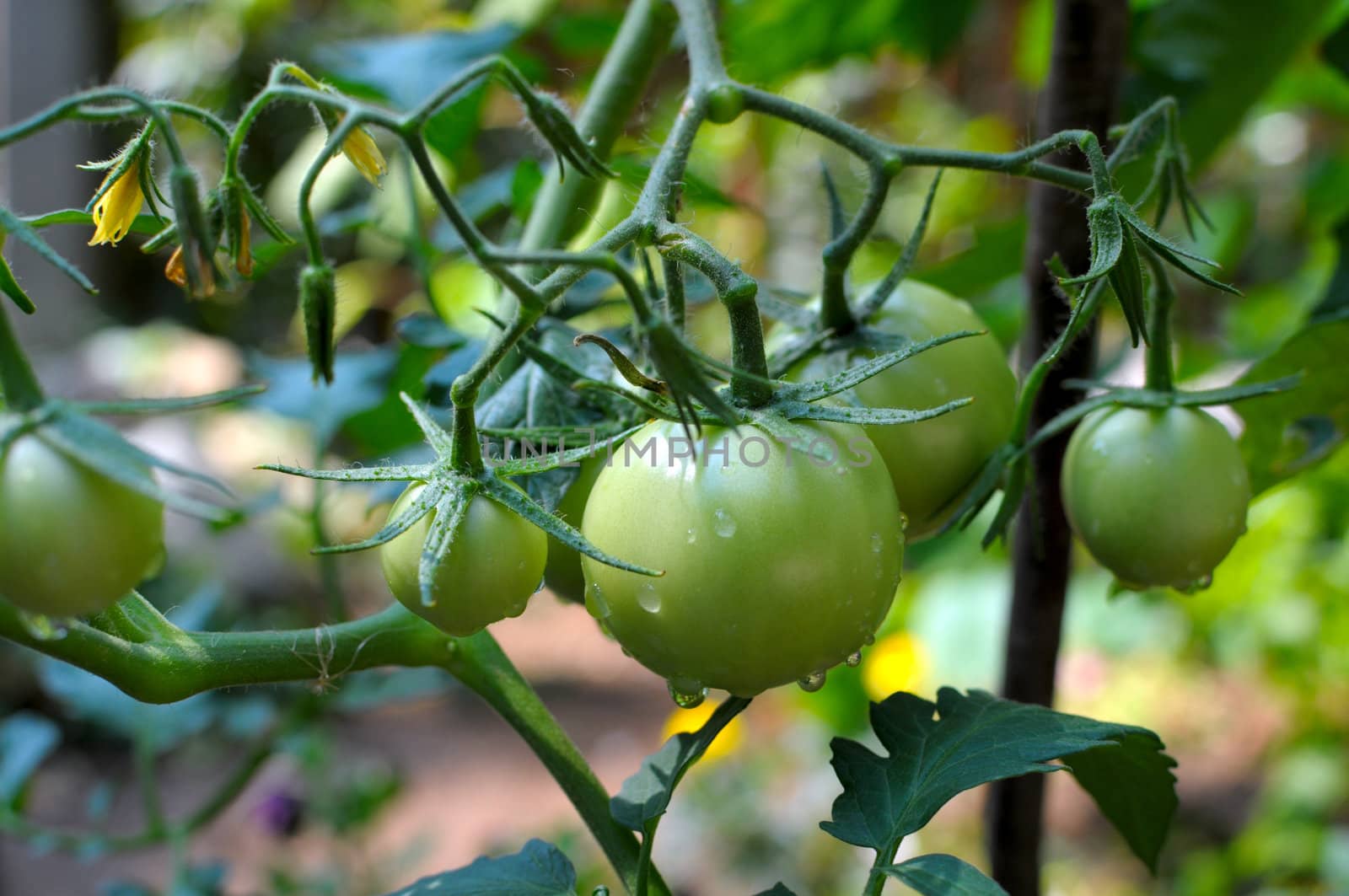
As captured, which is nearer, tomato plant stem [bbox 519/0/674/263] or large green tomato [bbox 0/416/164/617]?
large green tomato [bbox 0/416/164/617]

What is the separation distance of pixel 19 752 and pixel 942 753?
0.76 m

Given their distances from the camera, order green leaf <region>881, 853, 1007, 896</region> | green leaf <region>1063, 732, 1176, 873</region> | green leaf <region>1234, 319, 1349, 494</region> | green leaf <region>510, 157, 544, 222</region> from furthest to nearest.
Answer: green leaf <region>510, 157, 544, 222</region> < green leaf <region>1234, 319, 1349, 494</region> < green leaf <region>1063, 732, 1176, 873</region> < green leaf <region>881, 853, 1007, 896</region>

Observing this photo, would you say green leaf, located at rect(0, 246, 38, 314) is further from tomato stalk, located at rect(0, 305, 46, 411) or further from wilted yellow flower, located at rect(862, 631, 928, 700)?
wilted yellow flower, located at rect(862, 631, 928, 700)

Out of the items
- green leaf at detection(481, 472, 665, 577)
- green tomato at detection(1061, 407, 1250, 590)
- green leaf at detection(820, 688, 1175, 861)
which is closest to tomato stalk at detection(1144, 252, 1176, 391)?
green tomato at detection(1061, 407, 1250, 590)

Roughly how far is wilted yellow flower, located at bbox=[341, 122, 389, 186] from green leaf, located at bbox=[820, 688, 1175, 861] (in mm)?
285

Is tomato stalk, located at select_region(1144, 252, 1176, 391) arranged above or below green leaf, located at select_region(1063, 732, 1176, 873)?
above

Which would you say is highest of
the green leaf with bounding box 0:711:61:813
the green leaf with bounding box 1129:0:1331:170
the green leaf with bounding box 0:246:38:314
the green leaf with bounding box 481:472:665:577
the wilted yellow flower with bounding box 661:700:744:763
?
the green leaf with bounding box 1129:0:1331:170

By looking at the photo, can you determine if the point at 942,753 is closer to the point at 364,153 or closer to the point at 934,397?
the point at 934,397

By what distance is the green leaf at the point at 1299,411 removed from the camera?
57 cm

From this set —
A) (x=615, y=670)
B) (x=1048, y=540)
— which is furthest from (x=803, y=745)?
(x=1048, y=540)

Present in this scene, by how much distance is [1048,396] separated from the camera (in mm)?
538

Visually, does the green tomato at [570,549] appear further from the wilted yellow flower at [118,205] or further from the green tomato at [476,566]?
the wilted yellow flower at [118,205]

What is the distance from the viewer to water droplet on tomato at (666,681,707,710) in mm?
364

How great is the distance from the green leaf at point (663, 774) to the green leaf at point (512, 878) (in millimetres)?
33
